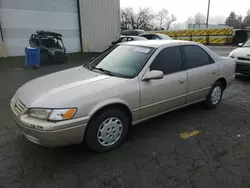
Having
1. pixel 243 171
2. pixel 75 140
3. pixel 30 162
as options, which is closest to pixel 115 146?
pixel 75 140

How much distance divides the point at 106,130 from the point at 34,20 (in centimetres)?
1360

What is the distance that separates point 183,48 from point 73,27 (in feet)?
44.6

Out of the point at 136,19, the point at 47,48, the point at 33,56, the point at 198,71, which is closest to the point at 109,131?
the point at 198,71

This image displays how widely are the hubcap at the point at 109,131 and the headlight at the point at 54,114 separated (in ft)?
1.69

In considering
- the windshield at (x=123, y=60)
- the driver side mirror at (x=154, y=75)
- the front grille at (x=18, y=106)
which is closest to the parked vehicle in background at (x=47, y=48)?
the windshield at (x=123, y=60)

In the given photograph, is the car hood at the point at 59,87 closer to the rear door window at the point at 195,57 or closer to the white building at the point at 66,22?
the rear door window at the point at 195,57

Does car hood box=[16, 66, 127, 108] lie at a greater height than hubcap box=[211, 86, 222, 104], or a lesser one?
greater

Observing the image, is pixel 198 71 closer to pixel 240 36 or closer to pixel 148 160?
pixel 148 160

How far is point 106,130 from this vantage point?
3.00 meters

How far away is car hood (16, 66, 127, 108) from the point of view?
2.69 metres

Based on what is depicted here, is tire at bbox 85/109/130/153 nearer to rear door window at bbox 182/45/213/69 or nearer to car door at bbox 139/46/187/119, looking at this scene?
car door at bbox 139/46/187/119

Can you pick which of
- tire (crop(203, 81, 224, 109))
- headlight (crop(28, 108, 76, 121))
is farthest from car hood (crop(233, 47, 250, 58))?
headlight (crop(28, 108, 76, 121))

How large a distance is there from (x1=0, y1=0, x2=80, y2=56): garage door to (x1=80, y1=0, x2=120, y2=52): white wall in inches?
26.6

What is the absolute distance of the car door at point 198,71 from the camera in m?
4.00
